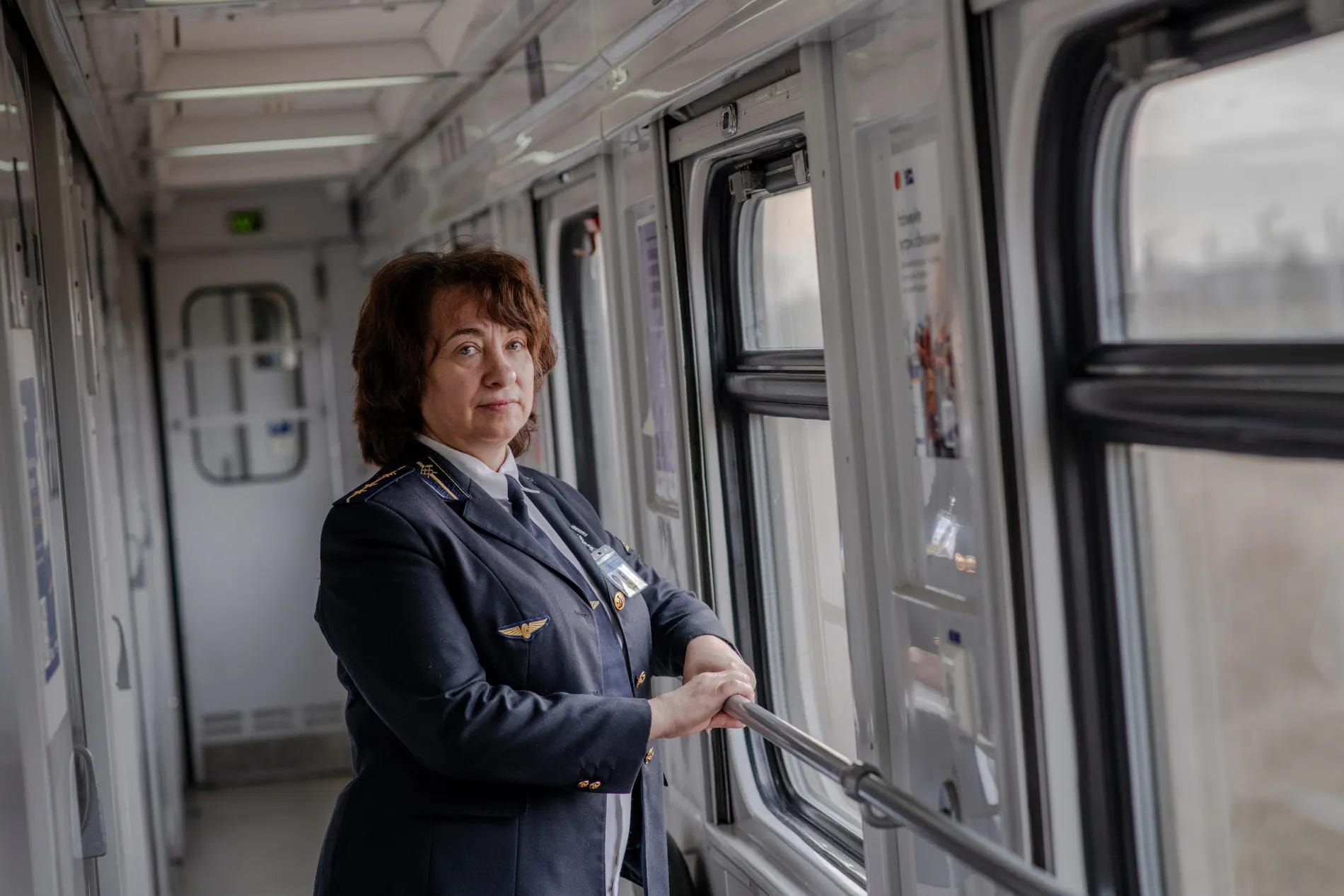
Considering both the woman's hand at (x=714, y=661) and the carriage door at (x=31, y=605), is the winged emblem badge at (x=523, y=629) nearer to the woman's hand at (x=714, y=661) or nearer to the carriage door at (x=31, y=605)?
the woman's hand at (x=714, y=661)

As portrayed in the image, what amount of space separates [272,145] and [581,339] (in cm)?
235

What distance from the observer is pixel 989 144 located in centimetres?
180

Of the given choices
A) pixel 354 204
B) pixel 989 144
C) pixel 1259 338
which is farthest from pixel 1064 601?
pixel 354 204

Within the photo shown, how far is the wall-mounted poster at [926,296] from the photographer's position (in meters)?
1.94

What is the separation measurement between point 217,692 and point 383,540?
6.60 m

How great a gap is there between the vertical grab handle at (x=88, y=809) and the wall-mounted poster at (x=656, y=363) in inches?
55.8

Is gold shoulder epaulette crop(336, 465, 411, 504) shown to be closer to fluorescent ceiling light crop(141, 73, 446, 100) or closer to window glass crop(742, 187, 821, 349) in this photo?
window glass crop(742, 187, 821, 349)

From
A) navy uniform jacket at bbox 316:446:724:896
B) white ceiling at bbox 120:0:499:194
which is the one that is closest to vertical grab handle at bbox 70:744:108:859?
navy uniform jacket at bbox 316:446:724:896

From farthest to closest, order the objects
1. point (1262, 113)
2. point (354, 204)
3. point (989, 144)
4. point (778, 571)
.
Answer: point (354, 204) < point (778, 571) < point (989, 144) < point (1262, 113)

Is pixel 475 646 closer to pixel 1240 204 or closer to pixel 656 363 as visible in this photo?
pixel 1240 204

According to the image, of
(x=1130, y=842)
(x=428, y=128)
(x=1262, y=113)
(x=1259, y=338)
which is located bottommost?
(x=1130, y=842)

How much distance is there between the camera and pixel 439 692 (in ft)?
6.56

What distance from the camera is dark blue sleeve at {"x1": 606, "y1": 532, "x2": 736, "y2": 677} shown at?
2.38 meters

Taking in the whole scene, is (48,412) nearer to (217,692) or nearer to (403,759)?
(403,759)
